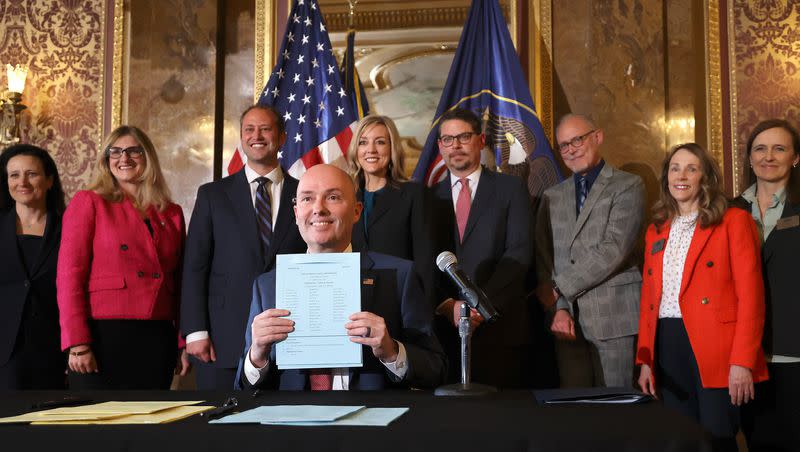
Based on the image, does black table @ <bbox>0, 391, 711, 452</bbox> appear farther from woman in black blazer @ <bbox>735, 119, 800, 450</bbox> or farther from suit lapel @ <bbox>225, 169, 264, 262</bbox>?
woman in black blazer @ <bbox>735, 119, 800, 450</bbox>

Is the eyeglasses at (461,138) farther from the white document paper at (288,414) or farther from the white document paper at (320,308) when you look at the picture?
the white document paper at (288,414)

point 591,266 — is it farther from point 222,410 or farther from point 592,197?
point 222,410

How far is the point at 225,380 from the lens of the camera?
3.87 m

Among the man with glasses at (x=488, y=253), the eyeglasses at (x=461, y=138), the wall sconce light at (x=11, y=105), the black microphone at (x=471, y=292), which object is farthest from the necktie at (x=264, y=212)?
the wall sconce light at (x=11, y=105)

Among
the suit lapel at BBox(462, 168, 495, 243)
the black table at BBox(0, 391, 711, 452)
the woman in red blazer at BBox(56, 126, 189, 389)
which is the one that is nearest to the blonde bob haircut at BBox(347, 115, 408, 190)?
the suit lapel at BBox(462, 168, 495, 243)

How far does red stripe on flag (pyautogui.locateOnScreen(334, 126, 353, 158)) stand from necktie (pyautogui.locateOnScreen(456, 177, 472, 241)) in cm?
132

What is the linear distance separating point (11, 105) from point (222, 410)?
4776 mm

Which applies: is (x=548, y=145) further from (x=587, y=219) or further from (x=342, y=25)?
(x=342, y=25)

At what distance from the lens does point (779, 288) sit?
3.86m

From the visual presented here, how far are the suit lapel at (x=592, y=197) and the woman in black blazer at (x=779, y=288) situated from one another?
0.75 m

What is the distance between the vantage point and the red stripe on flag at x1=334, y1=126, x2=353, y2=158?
17.7ft

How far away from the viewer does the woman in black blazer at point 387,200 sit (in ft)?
13.1

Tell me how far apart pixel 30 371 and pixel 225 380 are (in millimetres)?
1044

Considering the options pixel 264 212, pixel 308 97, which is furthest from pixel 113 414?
pixel 308 97
